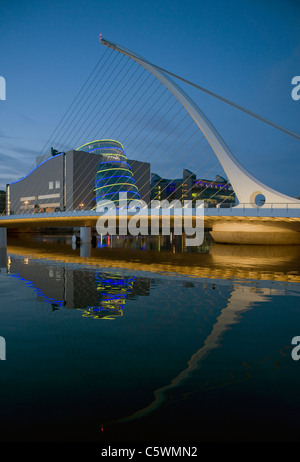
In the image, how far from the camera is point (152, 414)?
11.3 ft

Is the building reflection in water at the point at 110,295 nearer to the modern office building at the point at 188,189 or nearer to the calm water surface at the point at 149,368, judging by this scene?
the calm water surface at the point at 149,368

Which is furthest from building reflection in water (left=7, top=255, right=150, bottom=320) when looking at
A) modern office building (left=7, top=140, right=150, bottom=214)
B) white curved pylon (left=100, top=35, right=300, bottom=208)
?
modern office building (left=7, top=140, right=150, bottom=214)

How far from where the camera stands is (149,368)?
4547mm

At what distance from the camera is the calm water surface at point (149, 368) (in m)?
3.28

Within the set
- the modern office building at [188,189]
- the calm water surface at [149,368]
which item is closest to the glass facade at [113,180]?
the modern office building at [188,189]

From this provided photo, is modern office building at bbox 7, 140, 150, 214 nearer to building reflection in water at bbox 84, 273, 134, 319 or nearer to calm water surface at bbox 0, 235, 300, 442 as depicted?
building reflection in water at bbox 84, 273, 134, 319

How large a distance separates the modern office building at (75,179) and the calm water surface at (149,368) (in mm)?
65919

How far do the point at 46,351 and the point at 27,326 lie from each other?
1.59 metres

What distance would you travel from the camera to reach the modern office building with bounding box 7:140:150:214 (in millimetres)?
77875

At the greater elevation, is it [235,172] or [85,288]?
[235,172]

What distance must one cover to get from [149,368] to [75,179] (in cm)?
7801

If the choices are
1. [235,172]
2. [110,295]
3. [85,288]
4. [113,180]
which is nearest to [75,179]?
[113,180]

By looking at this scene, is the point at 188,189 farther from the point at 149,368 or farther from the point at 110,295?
the point at 149,368

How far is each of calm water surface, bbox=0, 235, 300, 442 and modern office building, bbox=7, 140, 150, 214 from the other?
216ft
